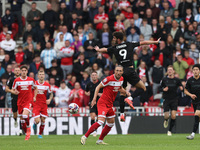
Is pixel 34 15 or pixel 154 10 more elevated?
pixel 154 10

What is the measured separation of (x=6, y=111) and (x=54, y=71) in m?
3.06

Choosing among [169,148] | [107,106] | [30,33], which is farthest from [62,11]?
[169,148]

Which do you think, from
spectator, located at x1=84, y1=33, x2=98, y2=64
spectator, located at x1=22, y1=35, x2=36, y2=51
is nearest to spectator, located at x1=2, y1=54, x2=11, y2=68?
spectator, located at x1=22, y1=35, x2=36, y2=51

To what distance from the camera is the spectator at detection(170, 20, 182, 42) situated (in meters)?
25.7

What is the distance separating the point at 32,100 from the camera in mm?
18875

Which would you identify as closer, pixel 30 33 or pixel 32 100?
pixel 32 100

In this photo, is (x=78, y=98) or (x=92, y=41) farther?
(x=92, y=41)

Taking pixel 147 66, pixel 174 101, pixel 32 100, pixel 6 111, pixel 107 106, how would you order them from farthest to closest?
1. pixel 147 66
2. pixel 6 111
3. pixel 174 101
4. pixel 32 100
5. pixel 107 106

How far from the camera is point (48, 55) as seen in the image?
25750 millimetres

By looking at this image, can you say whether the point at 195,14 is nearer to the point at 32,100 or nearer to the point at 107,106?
the point at 32,100

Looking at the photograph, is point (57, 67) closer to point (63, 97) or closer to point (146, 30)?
point (63, 97)

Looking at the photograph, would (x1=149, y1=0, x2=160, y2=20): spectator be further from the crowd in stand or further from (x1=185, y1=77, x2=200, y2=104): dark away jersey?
(x1=185, y1=77, x2=200, y2=104): dark away jersey

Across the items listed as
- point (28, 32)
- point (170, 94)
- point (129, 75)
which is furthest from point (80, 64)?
point (129, 75)

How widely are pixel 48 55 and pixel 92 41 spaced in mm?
2298
